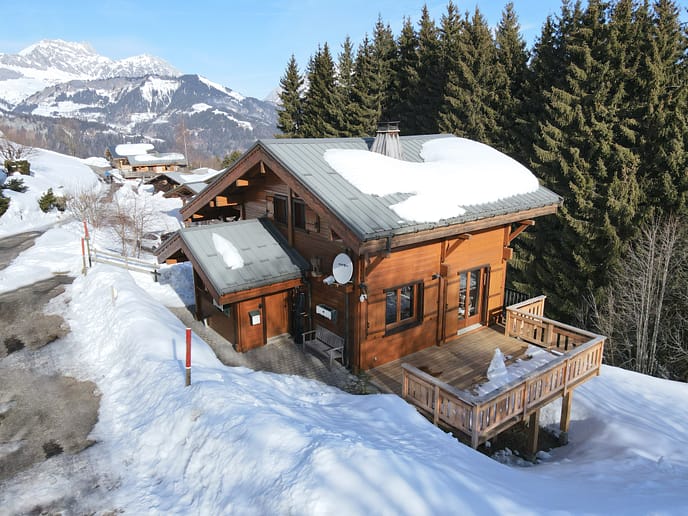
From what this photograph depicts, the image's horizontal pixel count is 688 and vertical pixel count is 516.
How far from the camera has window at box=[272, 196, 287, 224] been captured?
13.1 meters

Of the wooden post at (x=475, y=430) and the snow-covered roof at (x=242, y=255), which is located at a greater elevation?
the snow-covered roof at (x=242, y=255)

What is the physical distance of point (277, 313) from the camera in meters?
12.7

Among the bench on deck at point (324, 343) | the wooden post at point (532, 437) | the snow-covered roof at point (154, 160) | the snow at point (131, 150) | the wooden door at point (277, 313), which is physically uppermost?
the snow at point (131, 150)

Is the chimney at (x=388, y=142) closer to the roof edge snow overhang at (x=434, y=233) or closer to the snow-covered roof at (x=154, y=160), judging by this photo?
the roof edge snow overhang at (x=434, y=233)

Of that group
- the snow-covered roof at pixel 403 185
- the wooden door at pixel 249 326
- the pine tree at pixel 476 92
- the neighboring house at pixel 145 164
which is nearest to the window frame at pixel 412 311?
the snow-covered roof at pixel 403 185

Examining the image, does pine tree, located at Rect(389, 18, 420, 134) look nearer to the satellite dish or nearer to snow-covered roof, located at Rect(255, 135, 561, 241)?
snow-covered roof, located at Rect(255, 135, 561, 241)

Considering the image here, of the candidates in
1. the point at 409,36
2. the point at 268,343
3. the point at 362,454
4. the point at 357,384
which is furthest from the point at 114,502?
the point at 409,36

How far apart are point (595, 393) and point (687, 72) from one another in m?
17.7

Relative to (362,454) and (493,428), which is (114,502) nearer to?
(362,454)

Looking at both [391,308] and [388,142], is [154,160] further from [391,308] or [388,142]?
[391,308]

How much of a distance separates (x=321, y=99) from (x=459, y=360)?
124 ft

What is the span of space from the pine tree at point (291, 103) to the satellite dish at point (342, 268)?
39449 millimetres

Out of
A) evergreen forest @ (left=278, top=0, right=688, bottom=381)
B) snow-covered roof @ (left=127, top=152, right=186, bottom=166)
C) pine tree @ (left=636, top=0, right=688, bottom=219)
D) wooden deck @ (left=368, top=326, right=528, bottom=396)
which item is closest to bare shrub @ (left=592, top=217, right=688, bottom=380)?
evergreen forest @ (left=278, top=0, right=688, bottom=381)

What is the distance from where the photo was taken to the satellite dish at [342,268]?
10.3 meters
